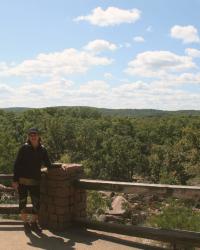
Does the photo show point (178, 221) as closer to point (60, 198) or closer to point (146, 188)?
point (146, 188)

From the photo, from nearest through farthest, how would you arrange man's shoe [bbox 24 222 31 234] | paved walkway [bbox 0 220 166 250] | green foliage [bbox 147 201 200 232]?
paved walkway [bbox 0 220 166 250] → man's shoe [bbox 24 222 31 234] → green foliage [bbox 147 201 200 232]

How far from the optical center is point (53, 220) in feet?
24.7

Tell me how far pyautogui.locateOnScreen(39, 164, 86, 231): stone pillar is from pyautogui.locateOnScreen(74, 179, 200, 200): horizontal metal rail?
0.21 meters

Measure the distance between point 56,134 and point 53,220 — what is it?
65.0m

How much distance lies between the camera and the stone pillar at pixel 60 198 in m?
7.43

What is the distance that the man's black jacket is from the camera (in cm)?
739

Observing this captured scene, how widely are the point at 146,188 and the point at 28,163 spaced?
2087 millimetres

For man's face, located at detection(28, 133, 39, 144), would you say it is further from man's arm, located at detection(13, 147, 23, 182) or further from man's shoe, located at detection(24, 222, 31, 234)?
man's shoe, located at detection(24, 222, 31, 234)

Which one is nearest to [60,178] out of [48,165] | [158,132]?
[48,165]

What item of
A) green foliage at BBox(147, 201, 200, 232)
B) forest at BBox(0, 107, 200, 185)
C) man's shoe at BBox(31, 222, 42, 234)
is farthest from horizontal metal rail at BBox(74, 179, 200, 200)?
forest at BBox(0, 107, 200, 185)

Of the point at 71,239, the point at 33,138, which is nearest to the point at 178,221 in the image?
the point at 71,239

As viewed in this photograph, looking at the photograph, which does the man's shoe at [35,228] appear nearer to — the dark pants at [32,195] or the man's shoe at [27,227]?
the man's shoe at [27,227]

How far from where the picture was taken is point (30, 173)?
24.3 ft

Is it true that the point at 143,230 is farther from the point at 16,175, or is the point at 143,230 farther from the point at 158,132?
the point at 158,132
